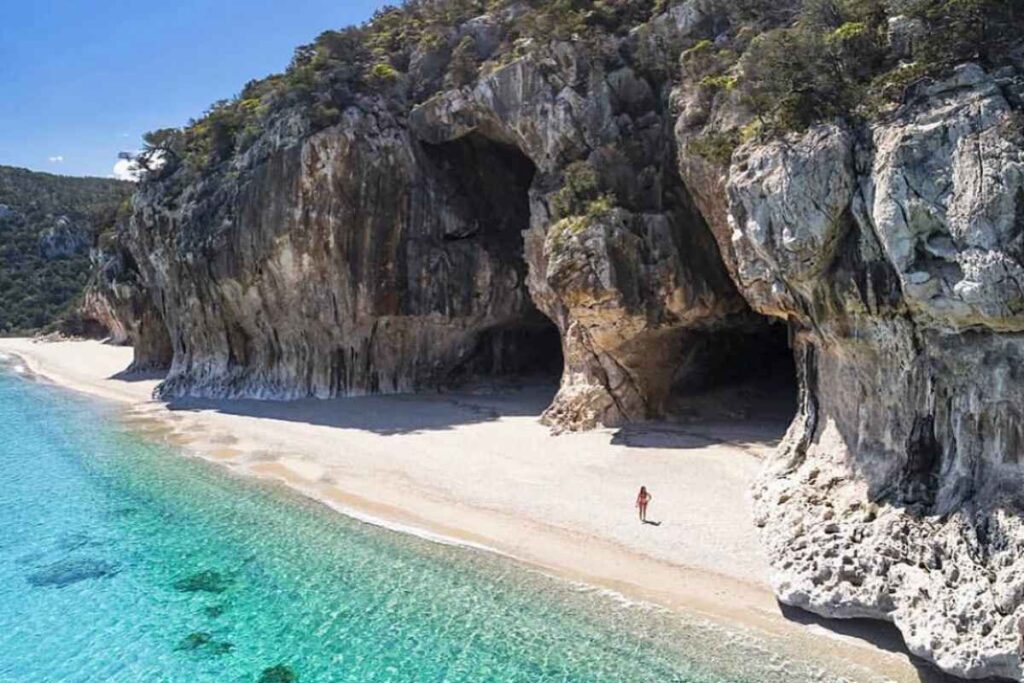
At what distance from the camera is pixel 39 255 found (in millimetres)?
99188

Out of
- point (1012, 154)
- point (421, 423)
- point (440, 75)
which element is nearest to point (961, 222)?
point (1012, 154)

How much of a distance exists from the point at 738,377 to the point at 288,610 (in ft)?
72.5

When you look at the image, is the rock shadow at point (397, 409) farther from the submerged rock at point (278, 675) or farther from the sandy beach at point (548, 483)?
the submerged rock at point (278, 675)

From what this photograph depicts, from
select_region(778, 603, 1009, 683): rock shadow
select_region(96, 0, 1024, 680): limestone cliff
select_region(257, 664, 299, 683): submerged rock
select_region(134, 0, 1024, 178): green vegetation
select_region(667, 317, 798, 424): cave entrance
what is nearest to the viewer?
select_region(778, 603, 1009, 683): rock shadow

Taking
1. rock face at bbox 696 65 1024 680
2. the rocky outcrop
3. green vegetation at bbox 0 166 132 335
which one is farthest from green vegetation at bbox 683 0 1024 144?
green vegetation at bbox 0 166 132 335

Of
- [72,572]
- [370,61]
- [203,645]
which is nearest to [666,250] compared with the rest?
[203,645]

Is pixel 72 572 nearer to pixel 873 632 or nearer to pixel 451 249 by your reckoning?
pixel 873 632

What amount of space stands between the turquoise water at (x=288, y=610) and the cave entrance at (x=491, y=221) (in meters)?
18.8

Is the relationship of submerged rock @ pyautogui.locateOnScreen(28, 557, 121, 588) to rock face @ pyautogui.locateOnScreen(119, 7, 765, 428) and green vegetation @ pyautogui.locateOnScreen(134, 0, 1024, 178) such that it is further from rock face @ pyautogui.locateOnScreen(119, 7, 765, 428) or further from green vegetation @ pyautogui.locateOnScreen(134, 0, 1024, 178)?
green vegetation @ pyautogui.locateOnScreen(134, 0, 1024, 178)

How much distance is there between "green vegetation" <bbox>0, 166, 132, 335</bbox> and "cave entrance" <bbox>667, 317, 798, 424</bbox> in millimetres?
81996

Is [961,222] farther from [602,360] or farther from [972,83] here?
[602,360]

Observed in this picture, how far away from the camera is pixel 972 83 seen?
13.5 meters

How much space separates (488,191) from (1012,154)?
99.8ft

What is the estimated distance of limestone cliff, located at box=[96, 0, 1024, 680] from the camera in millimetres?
12797
